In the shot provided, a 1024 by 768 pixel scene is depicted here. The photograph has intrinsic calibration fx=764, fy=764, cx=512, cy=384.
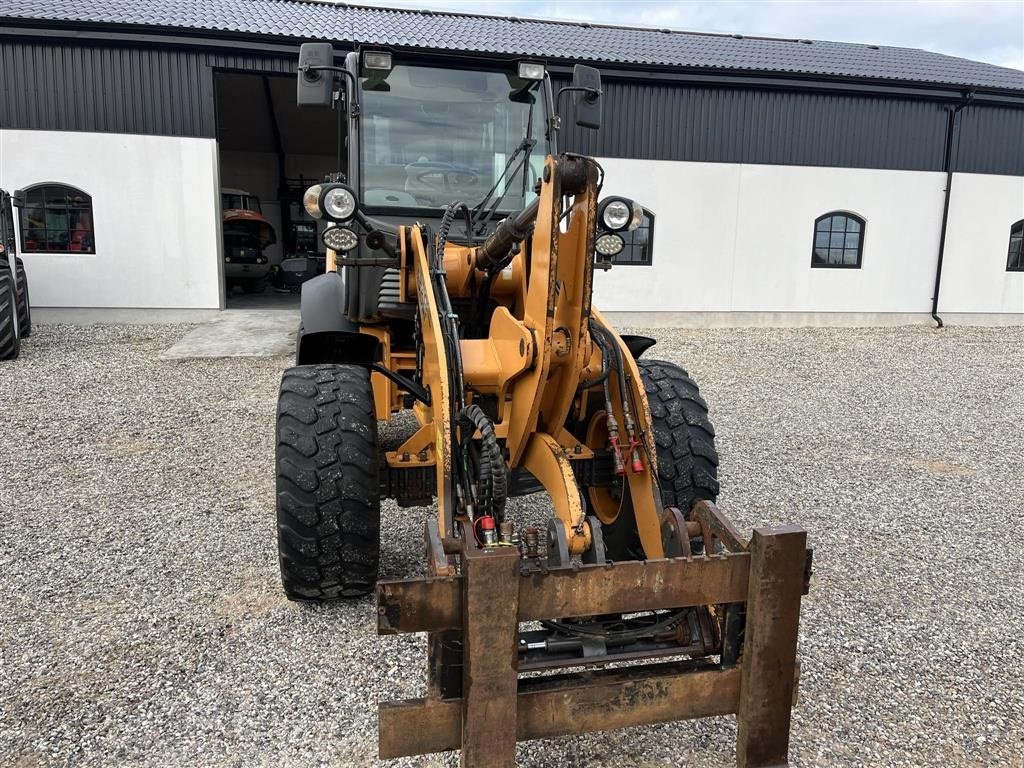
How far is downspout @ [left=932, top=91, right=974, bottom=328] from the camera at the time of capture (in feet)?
47.7

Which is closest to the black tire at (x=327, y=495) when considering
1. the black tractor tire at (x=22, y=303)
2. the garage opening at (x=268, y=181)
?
the black tractor tire at (x=22, y=303)

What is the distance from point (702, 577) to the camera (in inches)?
83.5

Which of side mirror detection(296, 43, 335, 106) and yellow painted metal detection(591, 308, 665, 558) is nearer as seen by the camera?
yellow painted metal detection(591, 308, 665, 558)

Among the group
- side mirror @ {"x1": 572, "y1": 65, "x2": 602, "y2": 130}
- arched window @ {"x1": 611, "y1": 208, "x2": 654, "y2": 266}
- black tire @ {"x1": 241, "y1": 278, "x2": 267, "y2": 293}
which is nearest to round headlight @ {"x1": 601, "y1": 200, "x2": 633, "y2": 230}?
side mirror @ {"x1": 572, "y1": 65, "x2": 602, "y2": 130}

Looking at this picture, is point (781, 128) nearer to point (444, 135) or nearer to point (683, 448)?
point (444, 135)

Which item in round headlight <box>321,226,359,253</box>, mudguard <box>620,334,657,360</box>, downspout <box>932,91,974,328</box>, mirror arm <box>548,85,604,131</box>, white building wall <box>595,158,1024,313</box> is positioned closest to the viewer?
round headlight <box>321,226,359,253</box>

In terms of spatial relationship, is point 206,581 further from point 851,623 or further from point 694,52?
point 694,52

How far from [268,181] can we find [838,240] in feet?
52.7

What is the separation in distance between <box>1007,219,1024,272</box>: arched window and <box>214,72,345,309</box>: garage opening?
14.6 metres

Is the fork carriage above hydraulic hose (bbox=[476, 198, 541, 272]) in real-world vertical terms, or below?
below

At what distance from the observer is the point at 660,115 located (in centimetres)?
1379

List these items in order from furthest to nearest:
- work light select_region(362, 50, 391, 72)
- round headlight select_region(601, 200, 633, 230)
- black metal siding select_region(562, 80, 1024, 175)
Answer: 1. black metal siding select_region(562, 80, 1024, 175)
2. work light select_region(362, 50, 391, 72)
3. round headlight select_region(601, 200, 633, 230)

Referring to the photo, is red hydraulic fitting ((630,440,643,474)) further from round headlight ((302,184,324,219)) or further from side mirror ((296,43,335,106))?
side mirror ((296,43,335,106))

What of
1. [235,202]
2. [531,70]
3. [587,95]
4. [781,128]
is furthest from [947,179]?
[235,202]
